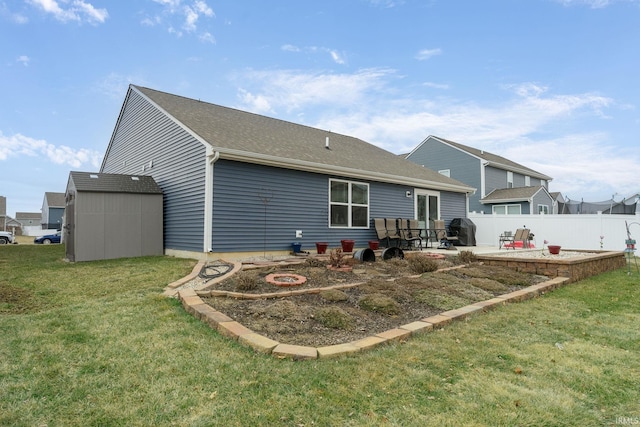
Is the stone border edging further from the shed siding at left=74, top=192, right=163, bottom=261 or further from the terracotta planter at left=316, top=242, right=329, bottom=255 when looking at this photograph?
the shed siding at left=74, top=192, right=163, bottom=261

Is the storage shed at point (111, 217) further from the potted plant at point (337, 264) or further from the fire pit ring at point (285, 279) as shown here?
the potted plant at point (337, 264)

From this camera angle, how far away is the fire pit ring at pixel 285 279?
196 inches

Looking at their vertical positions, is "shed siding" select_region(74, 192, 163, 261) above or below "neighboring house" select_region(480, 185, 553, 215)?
below

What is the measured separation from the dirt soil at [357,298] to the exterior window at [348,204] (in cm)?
343

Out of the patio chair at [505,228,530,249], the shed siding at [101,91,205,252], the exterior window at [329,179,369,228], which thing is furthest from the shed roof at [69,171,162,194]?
the patio chair at [505,228,530,249]

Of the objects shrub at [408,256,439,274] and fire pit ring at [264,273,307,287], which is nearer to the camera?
fire pit ring at [264,273,307,287]

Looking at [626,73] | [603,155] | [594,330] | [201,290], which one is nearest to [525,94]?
[626,73]

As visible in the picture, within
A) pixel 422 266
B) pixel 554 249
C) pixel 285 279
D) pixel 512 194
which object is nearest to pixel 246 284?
pixel 285 279

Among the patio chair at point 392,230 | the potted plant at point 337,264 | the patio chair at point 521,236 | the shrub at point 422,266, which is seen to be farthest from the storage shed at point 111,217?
the patio chair at point 521,236

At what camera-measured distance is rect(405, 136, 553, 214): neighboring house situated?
2098 centimetres

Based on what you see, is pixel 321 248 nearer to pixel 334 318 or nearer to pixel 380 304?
pixel 380 304

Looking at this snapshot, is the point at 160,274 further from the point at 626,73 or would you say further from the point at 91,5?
the point at 626,73

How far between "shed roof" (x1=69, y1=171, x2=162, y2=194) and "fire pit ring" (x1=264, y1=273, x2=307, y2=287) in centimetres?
569

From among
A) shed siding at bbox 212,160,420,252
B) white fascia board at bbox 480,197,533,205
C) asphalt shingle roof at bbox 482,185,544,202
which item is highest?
asphalt shingle roof at bbox 482,185,544,202
